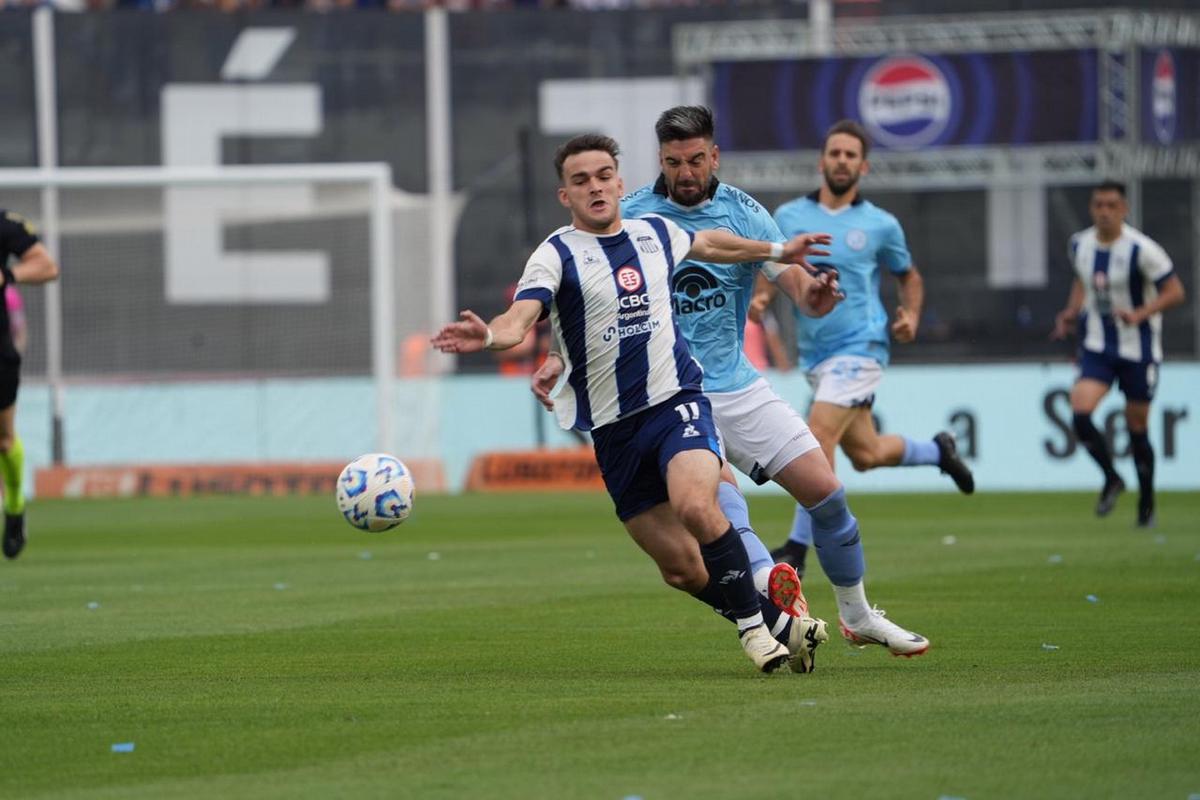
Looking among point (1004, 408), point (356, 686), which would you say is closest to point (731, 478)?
point (356, 686)

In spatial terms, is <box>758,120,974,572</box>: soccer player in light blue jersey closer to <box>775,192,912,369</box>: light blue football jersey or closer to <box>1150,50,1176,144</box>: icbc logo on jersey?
<box>775,192,912,369</box>: light blue football jersey

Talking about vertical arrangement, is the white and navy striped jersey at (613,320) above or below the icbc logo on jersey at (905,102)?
below

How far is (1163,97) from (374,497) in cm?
1931

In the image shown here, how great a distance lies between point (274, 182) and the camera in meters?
25.0

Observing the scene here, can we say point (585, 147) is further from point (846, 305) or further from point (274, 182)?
point (274, 182)

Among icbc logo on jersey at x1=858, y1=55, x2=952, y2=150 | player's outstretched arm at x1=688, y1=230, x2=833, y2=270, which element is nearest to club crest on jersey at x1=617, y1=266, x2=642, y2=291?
player's outstretched arm at x1=688, y1=230, x2=833, y2=270

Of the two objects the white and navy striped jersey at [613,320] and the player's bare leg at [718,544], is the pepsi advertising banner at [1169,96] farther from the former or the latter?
the player's bare leg at [718,544]

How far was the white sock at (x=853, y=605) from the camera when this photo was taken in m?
8.16

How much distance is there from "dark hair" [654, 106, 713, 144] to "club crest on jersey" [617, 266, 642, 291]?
71 cm

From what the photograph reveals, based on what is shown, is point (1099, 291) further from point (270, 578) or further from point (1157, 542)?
point (270, 578)

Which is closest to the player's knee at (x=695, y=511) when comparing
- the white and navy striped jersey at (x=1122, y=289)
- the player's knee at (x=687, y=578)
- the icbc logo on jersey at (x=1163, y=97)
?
the player's knee at (x=687, y=578)

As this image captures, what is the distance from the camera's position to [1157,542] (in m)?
13.9

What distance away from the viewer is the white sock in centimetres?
816

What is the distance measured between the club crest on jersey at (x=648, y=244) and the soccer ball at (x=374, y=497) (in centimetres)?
168
